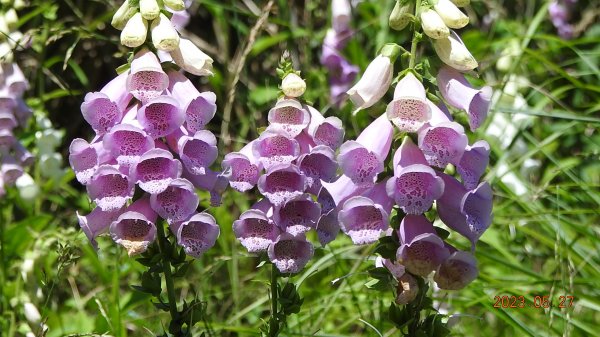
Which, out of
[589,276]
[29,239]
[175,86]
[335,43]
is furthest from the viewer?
[335,43]

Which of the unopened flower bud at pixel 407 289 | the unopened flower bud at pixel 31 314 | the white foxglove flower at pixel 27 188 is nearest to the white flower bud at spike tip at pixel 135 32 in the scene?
the unopened flower bud at pixel 407 289

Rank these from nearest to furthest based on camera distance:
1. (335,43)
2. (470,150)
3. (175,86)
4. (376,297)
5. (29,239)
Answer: (470,150) < (175,86) < (376,297) < (29,239) < (335,43)

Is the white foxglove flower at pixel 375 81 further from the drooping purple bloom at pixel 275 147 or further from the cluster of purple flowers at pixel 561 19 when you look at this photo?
the cluster of purple flowers at pixel 561 19

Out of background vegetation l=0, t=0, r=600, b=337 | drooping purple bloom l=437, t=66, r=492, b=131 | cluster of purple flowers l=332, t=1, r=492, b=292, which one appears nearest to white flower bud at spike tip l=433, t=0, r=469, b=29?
cluster of purple flowers l=332, t=1, r=492, b=292

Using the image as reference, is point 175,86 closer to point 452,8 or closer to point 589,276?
point 452,8

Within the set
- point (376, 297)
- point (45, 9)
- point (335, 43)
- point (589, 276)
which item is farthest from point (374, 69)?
point (335, 43)

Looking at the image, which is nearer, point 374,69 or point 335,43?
point 374,69

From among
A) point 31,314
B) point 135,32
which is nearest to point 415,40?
point 135,32
